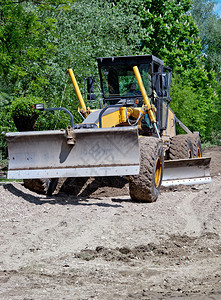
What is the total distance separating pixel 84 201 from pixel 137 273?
12.4 ft

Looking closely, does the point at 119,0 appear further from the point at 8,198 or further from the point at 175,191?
the point at 8,198

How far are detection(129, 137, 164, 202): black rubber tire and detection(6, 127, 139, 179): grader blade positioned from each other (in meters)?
0.38

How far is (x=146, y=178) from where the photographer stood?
325 inches

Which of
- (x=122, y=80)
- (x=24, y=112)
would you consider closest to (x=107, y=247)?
(x=122, y=80)

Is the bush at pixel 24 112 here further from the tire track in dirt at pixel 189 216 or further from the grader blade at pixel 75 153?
the tire track in dirt at pixel 189 216

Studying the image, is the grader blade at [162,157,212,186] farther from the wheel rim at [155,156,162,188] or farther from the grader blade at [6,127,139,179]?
the grader blade at [6,127,139,179]

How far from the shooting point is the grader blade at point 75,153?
26.4 feet

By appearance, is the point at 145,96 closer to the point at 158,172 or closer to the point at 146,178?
the point at 158,172

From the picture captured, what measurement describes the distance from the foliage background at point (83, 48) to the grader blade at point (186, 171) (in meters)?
4.78

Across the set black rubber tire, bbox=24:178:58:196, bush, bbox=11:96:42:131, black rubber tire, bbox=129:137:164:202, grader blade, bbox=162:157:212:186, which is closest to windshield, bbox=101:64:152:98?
grader blade, bbox=162:157:212:186

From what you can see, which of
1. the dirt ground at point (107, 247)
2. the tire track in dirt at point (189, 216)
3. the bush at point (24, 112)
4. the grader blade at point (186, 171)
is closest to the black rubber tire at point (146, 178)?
the dirt ground at point (107, 247)

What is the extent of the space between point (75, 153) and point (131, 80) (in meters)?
3.21

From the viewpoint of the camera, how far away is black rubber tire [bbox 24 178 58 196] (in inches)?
365

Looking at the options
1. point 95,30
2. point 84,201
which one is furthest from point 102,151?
point 95,30
